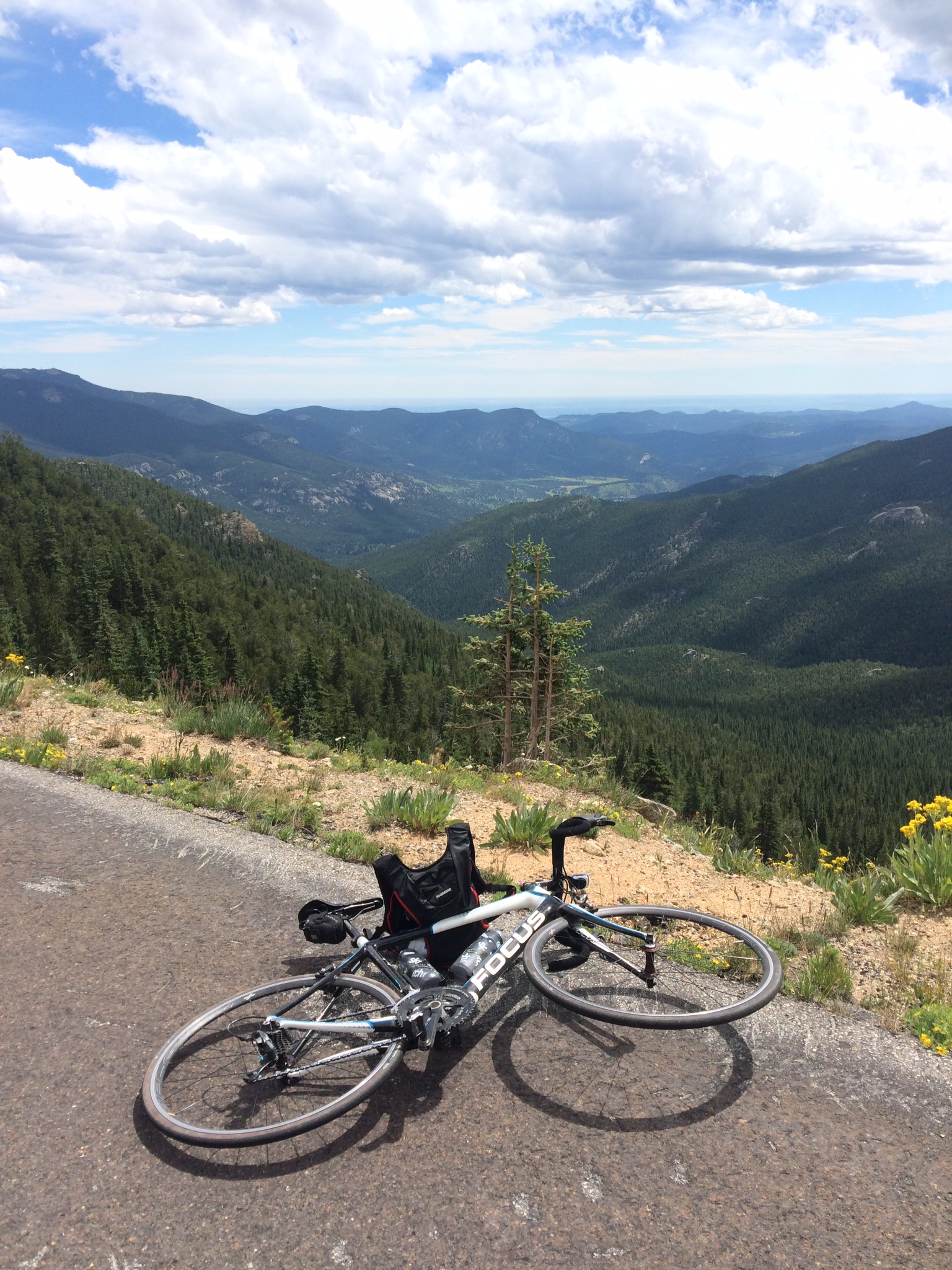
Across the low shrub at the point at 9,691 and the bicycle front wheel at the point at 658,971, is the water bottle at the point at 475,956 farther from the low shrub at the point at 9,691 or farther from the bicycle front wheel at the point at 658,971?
the low shrub at the point at 9,691

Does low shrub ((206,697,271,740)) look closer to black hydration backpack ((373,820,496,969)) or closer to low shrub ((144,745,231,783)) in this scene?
low shrub ((144,745,231,783))

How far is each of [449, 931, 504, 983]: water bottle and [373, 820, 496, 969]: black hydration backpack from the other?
104mm

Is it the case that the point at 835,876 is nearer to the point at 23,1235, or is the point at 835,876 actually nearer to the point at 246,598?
the point at 23,1235

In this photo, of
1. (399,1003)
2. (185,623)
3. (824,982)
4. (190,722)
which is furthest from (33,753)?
(185,623)

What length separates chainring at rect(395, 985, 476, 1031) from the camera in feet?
15.0

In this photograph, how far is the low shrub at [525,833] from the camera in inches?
347

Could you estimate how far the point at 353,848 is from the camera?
8266 mm

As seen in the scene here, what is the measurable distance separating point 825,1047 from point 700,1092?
3.80 ft

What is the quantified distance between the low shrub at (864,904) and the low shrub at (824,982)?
143 centimetres

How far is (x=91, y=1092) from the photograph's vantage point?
4.44 m

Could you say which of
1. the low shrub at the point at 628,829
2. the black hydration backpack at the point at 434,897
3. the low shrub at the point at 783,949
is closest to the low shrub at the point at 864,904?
the low shrub at the point at 783,949

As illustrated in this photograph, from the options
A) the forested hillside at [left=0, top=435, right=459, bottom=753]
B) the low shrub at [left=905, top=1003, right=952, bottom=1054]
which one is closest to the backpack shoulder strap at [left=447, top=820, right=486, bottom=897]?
the low shrub at [left=905, top=1003, right=952, bottom=1054]

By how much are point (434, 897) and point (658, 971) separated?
211cm

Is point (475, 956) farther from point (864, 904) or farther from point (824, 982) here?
point (864, 904)
